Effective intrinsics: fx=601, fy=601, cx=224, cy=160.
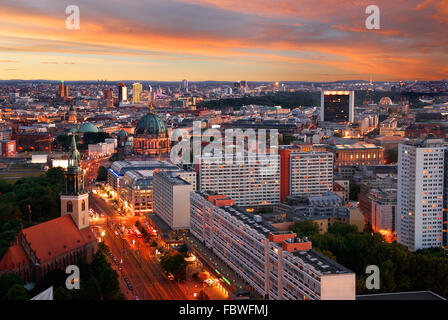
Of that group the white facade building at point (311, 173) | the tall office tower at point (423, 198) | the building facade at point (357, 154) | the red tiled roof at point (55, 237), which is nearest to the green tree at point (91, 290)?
the red tiled roof at point (55, 237)

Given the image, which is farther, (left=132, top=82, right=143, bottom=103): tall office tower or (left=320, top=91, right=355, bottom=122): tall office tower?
(left=132, top=82, right=143, bottom=103): tall office tower

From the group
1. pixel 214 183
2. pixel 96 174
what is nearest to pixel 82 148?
pixel 96 174

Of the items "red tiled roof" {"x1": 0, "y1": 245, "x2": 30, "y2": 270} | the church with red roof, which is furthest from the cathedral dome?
"red tiled roof" {"x1": 0, "y1": 245, "x2": 30, "y2": 270}

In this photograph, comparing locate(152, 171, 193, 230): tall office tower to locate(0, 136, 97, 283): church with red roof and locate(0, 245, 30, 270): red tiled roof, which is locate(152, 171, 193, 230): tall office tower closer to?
locate(0, 136, 97, 283): church with red roof

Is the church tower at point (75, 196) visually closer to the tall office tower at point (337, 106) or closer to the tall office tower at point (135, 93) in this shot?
the tall office tower at point (337, 106)

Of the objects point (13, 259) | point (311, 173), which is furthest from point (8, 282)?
point (311, 173)
